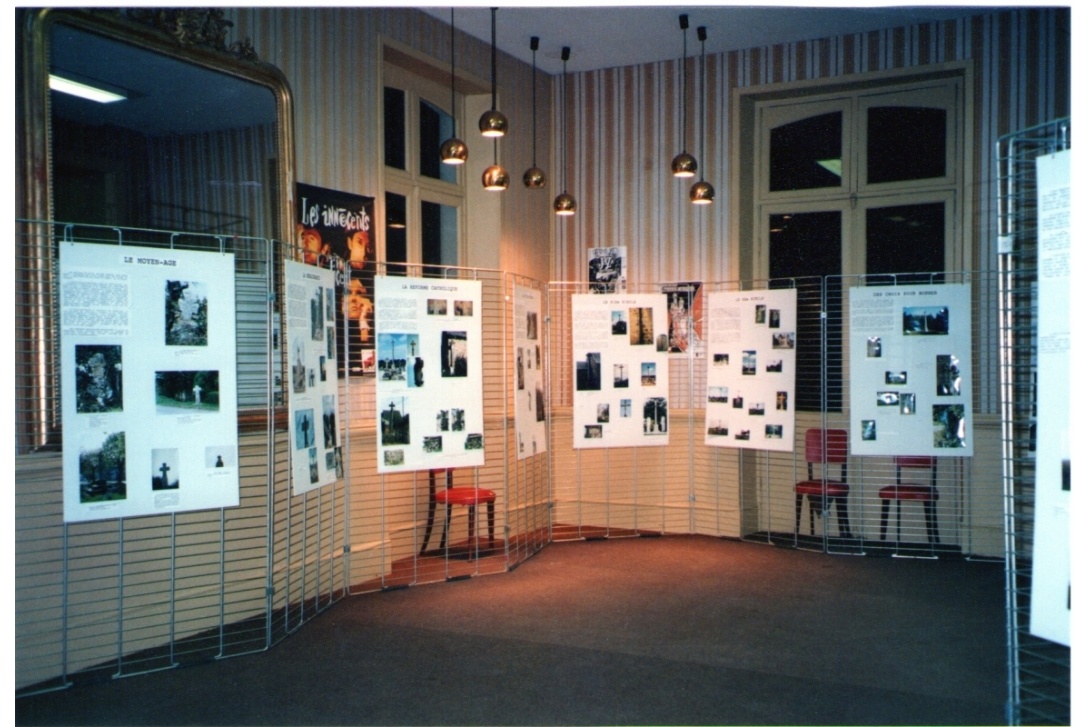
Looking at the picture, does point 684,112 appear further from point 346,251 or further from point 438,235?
point 346,251

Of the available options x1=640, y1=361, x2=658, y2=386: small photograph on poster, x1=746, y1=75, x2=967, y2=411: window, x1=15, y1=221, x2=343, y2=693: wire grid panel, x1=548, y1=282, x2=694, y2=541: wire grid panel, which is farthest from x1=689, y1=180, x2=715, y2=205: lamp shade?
x1=15, y1=221, x2=343, y2=693: wire grid panel

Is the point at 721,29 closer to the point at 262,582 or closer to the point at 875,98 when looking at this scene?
the point at 875,98

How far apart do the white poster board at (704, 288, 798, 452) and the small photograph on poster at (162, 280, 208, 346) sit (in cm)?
385

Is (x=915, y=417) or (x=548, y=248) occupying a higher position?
(x=548, y=248)

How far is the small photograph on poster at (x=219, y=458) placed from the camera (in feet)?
13.0

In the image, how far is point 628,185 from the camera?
A: 24.8 ft

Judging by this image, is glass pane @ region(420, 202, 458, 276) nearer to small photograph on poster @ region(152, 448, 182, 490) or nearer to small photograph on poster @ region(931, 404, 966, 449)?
small photograph on poster @ region(152, 448, 182, 490)

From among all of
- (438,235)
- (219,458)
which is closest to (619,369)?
(438,235)

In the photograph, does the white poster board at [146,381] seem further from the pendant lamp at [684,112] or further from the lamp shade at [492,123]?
the pendant lamp at [684,112]

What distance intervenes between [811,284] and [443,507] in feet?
11.3

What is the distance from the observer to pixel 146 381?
12.5 feet

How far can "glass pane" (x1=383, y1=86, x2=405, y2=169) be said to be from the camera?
626cm

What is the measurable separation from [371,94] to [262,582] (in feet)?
10.4

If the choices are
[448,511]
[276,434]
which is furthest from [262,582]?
[448,511]
